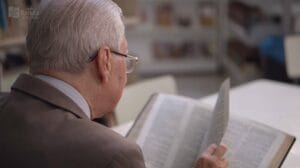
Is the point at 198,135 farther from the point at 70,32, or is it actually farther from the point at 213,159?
the point at 70,32

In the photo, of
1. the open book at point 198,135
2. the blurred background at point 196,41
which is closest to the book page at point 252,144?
the open book at point 198,135

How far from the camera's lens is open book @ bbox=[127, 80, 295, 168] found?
3.27 feet

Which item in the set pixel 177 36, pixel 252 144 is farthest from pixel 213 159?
pixel 177 36

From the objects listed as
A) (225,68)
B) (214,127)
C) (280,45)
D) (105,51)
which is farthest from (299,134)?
(225,68)

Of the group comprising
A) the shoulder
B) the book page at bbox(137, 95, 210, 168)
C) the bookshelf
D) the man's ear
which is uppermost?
the man's ear

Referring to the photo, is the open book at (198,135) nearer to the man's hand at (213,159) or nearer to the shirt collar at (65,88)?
the man's hand at (213,159)

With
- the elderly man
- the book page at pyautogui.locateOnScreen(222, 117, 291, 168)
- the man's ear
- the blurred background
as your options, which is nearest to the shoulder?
the elderly man

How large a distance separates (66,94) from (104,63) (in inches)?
3.9

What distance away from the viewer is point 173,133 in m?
1.21

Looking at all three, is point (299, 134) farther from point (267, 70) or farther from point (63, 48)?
point (267, 70)

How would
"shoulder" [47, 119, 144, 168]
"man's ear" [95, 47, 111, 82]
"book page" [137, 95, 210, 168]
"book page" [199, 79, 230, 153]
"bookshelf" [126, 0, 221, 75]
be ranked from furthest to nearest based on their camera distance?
1. "bookshelf" [126, 0, 221, 75]
2. "book page" [137, 95, 210, 168]
3. "book page" [199, 79, 230, 153]
4. "man's ear" [95, 47, 111, 82]
5. "shoulder" [47, 119, 144, 168]

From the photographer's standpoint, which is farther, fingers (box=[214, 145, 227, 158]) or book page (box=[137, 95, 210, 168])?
book page (box=[137, 95, 210, 168])

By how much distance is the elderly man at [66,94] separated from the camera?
76cm

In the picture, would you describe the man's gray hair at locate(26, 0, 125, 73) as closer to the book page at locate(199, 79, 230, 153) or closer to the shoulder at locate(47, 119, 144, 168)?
the shoulder at locate(47, 119, 144, 168)
